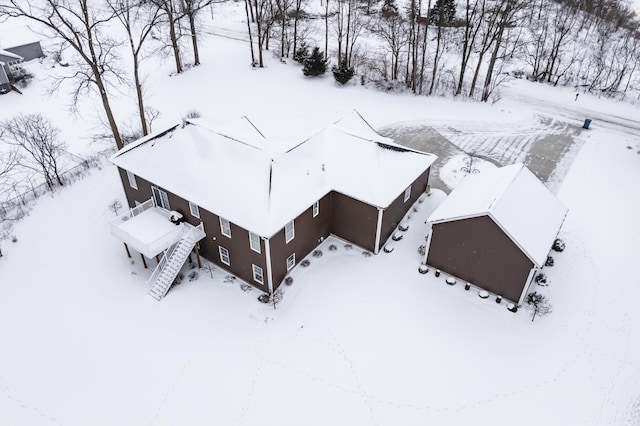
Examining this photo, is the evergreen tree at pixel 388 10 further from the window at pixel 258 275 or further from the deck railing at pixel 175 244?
the window at pixel 258 275

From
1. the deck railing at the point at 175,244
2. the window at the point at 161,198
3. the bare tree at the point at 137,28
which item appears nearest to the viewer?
the deck railing at the point at 175,244

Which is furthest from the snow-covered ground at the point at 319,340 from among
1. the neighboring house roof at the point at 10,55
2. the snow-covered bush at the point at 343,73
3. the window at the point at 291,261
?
the neighboring house roof at the point at 10,55

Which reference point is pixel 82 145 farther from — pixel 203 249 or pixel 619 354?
pixel 619 354

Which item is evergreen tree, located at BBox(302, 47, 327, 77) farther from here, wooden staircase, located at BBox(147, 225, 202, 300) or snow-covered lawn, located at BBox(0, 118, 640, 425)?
wooden staircase, located at BBox(147, 225, 202, 300)

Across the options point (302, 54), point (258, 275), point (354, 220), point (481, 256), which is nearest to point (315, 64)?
point (302, 54)

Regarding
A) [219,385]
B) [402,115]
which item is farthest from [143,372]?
[402,115]
